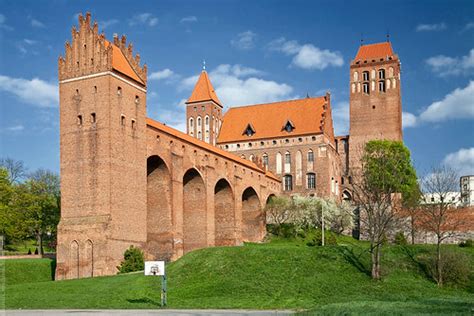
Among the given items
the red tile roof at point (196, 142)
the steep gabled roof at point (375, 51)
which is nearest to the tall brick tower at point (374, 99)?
the steep gabled roof at point (375, 51)

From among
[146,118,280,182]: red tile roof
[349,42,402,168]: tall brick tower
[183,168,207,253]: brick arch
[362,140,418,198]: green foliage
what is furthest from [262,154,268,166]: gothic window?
[183,168,207,253]: brick arch

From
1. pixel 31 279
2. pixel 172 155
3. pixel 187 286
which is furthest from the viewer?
pixel 172 155

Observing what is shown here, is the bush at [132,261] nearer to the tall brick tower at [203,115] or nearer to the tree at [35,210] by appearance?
the tree at [35,210]

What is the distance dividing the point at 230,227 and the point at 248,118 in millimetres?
22733

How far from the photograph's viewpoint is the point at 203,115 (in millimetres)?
76625

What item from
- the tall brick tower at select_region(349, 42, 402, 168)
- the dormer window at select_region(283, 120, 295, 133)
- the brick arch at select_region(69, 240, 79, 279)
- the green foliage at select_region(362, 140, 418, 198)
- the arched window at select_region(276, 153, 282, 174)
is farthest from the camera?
the tall brick tower at select_region(349, 42, 402, 168)

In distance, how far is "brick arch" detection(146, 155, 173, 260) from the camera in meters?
45.6

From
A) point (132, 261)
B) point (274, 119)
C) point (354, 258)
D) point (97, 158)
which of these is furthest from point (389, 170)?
point (274, 119)

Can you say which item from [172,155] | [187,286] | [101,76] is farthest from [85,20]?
[187,286]

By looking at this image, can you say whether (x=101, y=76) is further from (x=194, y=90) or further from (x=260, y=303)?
(x=194, y=90)

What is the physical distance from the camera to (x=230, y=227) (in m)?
58.3

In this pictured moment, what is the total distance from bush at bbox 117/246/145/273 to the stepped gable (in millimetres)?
12235

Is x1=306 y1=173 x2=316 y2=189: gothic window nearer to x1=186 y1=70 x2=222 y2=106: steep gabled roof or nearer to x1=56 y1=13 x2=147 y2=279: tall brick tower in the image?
x1=186 y1=70 x2=222 y2=106: steep gabled roof

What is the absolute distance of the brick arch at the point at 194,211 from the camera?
51531 mm
